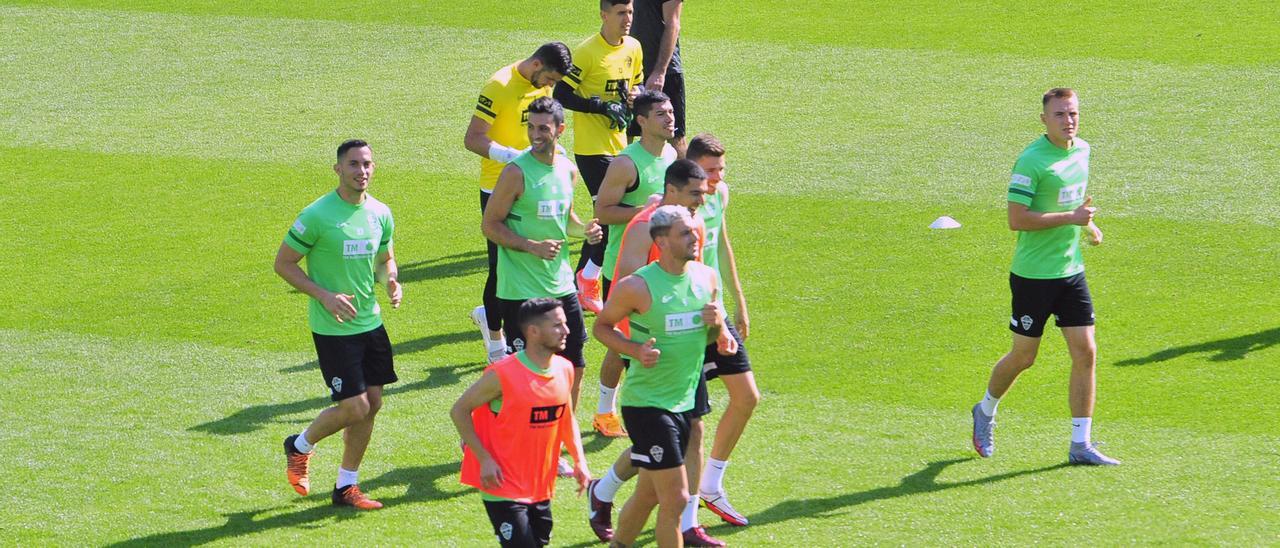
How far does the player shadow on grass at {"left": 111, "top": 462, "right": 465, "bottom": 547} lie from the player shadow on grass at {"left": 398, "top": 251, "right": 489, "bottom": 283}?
470 centimetres

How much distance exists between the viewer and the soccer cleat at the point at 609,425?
34.1 feet

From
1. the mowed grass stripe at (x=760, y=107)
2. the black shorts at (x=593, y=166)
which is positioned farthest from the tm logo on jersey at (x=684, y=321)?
the mowed grass stripe at (x=760, y=107)

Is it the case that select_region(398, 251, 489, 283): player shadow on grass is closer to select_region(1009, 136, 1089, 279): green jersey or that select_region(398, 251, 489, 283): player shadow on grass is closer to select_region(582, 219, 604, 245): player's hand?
select_region(582, 219, 604, 245): player's hand

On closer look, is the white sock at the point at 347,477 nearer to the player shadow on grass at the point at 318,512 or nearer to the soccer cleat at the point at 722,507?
the player shadow on grass at the point at 318,512

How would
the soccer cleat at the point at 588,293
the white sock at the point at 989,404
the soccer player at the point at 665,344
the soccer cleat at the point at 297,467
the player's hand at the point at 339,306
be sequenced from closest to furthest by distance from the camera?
1. the soccer player at the point at 665,344
2. the player's hand at the point at 339,306
3. the soccer cleat at the point at 297,467
4. the white sock at the point at 989,404
5. the soccer cleat at the point at 588,293

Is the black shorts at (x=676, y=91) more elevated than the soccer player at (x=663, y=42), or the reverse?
the soccer player at (x=663, y=42)

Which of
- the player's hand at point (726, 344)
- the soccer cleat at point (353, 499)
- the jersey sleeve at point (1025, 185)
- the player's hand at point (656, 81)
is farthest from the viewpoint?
the player's hand at point (656, 81)

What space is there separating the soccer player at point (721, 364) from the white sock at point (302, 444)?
7.89 ft

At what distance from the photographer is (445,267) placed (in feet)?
48.6

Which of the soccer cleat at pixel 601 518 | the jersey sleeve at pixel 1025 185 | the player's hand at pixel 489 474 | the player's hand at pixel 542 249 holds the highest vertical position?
the jersey sleeve at pixel 1025 185

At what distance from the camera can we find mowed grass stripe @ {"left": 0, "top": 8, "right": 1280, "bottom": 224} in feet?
57.1

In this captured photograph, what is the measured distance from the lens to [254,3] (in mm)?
28547

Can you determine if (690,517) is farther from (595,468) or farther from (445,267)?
(445,267)

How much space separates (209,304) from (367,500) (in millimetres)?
5091
